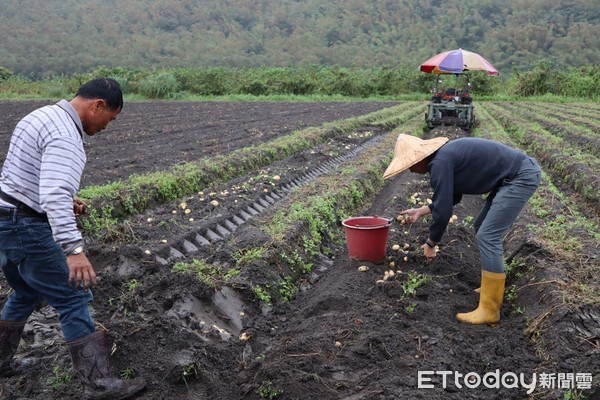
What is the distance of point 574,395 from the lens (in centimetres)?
326

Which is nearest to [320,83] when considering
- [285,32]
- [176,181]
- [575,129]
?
[575,129]

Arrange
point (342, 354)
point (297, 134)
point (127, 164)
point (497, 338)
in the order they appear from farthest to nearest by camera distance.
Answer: point (297, 134) < point (127, 164) < point (497, 338) < point (342, 354)

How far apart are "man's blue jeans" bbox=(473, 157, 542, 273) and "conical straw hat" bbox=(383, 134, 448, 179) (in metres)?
0.65

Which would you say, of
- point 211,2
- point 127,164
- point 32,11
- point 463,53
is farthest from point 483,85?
point 32,11

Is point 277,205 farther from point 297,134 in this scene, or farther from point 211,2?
point 211,2

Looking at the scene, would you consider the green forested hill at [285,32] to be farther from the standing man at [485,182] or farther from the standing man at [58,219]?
the standing man at [58,219]

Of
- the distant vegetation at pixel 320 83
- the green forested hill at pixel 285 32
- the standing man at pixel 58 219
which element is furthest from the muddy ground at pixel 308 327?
the green forested hill at pixel 285 32

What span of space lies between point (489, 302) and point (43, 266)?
3.33 metres

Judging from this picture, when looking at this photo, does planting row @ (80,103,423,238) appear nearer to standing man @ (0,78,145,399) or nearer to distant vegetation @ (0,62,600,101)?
standing man @ (0,78,145,399)

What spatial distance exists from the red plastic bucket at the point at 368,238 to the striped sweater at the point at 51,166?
2896mm

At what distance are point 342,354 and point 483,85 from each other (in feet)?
114

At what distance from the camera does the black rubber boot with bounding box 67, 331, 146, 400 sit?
3.47 metres

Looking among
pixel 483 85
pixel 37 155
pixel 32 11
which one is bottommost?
pixel 483 85

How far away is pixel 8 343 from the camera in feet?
12.5
